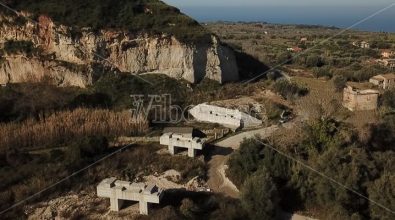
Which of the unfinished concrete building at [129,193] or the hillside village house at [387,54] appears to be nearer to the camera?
the unfinished concrete building at [129,193]

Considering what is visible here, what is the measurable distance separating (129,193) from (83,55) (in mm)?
18316

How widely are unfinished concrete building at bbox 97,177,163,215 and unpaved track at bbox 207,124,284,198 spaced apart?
356 cm

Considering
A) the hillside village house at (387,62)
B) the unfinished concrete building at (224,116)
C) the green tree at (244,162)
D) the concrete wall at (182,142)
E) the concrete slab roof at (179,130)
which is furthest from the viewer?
the hillside village house at (387,62)

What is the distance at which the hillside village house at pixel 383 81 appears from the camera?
125 feet

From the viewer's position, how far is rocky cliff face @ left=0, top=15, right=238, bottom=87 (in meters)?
33.7

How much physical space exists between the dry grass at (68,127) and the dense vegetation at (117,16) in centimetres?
999

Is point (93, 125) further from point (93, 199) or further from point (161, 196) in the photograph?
point (161, 196)

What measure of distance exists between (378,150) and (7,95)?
901 inches

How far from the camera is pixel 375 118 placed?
27.1 metres

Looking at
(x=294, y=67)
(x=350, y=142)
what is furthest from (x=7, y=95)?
(x=294, y=67)

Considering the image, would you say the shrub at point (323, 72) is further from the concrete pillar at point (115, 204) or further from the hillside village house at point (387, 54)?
the concrete pillar at point (115, 204)

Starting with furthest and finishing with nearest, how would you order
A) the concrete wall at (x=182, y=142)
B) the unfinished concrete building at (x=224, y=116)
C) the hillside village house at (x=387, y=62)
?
1. the hillside village house at (x=387, y=62)
2. the unfinished concrete building at (x=224, y=116)
3. the concrete wall at (x=182, y=142)

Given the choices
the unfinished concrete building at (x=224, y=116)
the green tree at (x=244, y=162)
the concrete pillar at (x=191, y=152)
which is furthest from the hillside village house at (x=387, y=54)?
the concrete pillar at (x=191, y=152)

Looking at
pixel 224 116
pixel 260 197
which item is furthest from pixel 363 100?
pixel 260 197
